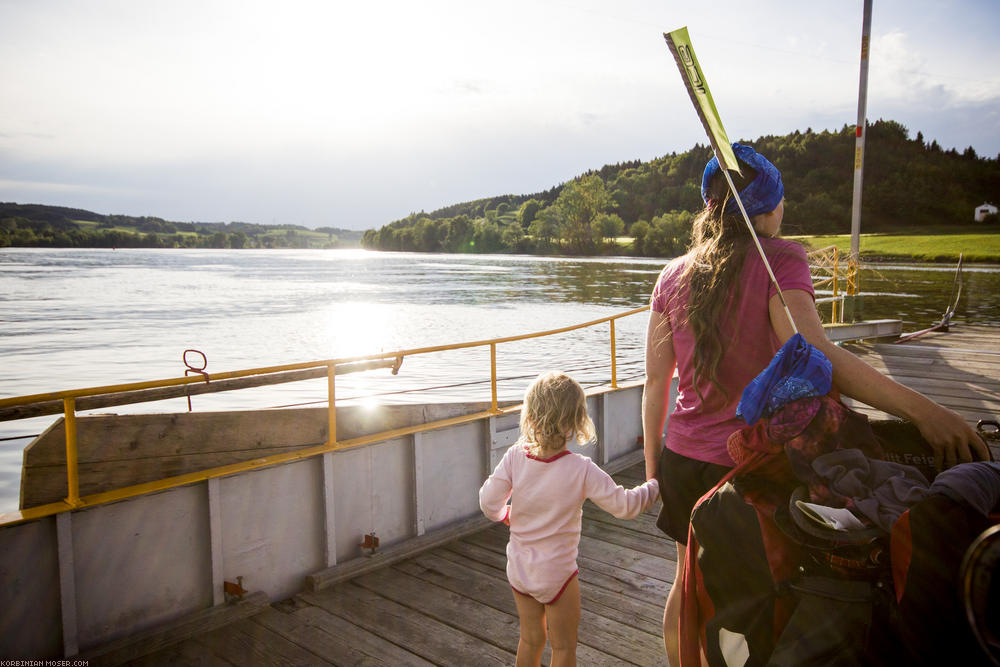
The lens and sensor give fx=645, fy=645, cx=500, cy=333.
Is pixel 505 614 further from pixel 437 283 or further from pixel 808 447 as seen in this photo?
pixel 437 283

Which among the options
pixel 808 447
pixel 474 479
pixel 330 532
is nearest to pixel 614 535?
pixel 474 479

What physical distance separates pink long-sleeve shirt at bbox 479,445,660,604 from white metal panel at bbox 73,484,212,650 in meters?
1.71

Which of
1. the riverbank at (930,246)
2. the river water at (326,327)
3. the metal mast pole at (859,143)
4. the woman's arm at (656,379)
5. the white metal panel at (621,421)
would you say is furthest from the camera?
the riverbank at (930,246)

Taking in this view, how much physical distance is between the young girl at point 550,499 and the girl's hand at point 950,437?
106cm

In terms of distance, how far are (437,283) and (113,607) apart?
6168 cm

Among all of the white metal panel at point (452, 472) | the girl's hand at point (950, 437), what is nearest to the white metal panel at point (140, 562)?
the white metal panel at point (452, 472)

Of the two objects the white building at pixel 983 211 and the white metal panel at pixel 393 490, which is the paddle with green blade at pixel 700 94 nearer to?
the white metal panel at pixel 393 490

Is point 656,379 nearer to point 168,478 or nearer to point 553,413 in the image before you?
point 553,413

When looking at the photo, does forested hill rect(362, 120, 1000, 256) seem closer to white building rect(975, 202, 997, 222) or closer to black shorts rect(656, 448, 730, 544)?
white building rect(975, 202, 997, 222)

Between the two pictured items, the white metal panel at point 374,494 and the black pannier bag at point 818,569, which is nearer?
the black pannier bag at point 818,569

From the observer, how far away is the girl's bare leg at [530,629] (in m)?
2.34

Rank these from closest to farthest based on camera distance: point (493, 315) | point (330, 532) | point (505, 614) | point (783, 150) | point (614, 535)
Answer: point (505, 614), point (330, 532), point (614, 535), point (493, 315), point (783, 150)

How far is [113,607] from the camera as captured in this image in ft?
9.59

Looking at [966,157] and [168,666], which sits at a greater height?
[966,157]
